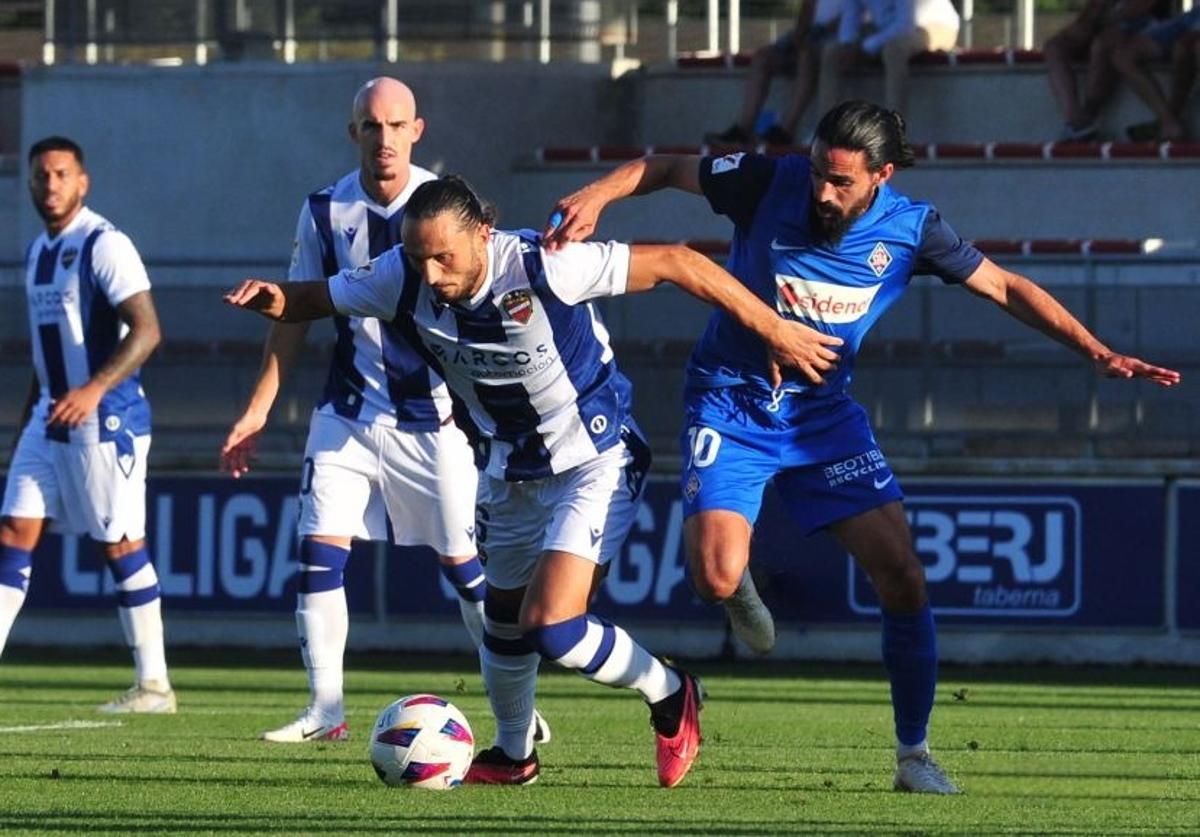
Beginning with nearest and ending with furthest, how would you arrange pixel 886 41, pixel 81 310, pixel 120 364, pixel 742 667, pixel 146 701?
1. pixel 120 364
2. pixel 81 310
3. pixel 146 701
4. pixel 742 667
5. pixel 886 41

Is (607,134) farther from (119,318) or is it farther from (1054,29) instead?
(119,318)

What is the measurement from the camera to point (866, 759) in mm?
8984

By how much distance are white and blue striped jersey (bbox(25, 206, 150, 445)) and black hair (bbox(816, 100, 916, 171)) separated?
417 cm

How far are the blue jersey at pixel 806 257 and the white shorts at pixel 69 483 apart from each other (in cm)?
384

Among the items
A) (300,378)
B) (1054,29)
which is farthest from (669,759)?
(1054,29)

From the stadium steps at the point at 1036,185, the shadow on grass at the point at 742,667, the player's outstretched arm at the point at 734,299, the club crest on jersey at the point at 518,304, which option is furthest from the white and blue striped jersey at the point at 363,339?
the stadium steps at the point at 1036,185

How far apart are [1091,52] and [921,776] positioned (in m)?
11.1

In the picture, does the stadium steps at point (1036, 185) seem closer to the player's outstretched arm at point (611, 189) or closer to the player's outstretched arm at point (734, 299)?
the player's outstretched arm at point (611, 189)

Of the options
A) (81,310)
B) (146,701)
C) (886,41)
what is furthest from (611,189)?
(886,41)

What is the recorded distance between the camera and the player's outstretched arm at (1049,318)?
25.4 feet

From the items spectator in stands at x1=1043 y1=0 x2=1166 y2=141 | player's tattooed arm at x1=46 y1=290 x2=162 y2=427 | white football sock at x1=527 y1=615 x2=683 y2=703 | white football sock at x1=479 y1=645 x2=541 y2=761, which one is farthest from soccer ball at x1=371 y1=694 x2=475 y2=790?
spectator in stands at x1=1043 y1=0 x2=1166 y2=141

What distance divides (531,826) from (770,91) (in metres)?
13.1

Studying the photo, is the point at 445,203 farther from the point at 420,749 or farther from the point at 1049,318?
the point at 1049,318

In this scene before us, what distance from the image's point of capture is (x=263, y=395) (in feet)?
30.2
